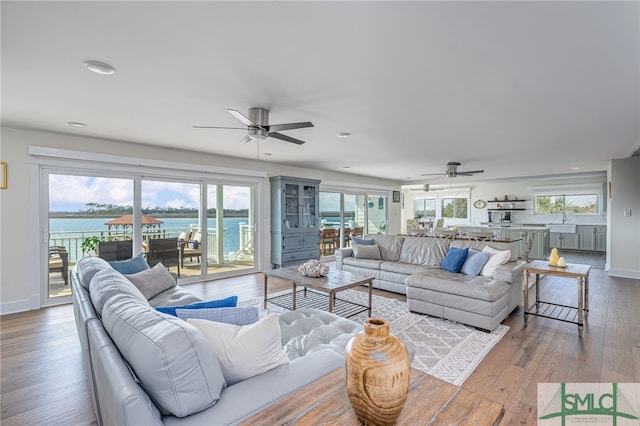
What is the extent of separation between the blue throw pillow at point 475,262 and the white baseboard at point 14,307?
5.73 meters

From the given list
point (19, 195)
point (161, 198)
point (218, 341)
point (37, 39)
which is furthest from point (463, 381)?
point (19, 195)

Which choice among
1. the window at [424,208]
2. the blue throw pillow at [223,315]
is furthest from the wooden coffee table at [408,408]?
the window at [424,208]

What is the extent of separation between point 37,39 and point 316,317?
2635mm

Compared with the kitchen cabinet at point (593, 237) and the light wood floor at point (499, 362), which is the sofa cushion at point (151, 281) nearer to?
the light wood floor at point (499, 362)

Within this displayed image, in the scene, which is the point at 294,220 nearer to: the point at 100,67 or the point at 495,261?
the point at 495,261

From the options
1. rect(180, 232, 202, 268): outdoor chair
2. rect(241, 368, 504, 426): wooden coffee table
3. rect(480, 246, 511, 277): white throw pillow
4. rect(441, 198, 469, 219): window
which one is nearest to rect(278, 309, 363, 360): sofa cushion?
rect(241, 368, 504, 426): wooden coffee table

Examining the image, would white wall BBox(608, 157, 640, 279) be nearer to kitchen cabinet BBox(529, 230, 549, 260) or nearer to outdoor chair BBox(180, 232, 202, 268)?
kitchen cabinet BBox(529, 230, 549, 260)

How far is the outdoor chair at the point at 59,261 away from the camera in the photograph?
416cm

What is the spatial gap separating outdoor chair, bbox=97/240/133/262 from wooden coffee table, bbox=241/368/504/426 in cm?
455

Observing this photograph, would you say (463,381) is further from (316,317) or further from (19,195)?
(19,195)

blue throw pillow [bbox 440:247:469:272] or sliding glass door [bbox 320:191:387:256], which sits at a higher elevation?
sliding glass door [bbox 320:191:387:256]

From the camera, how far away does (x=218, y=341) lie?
1.27m

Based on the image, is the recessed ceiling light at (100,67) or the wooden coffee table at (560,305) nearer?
the recessed ceiling light at (100,67)

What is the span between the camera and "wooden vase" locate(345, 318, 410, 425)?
3.03ft
